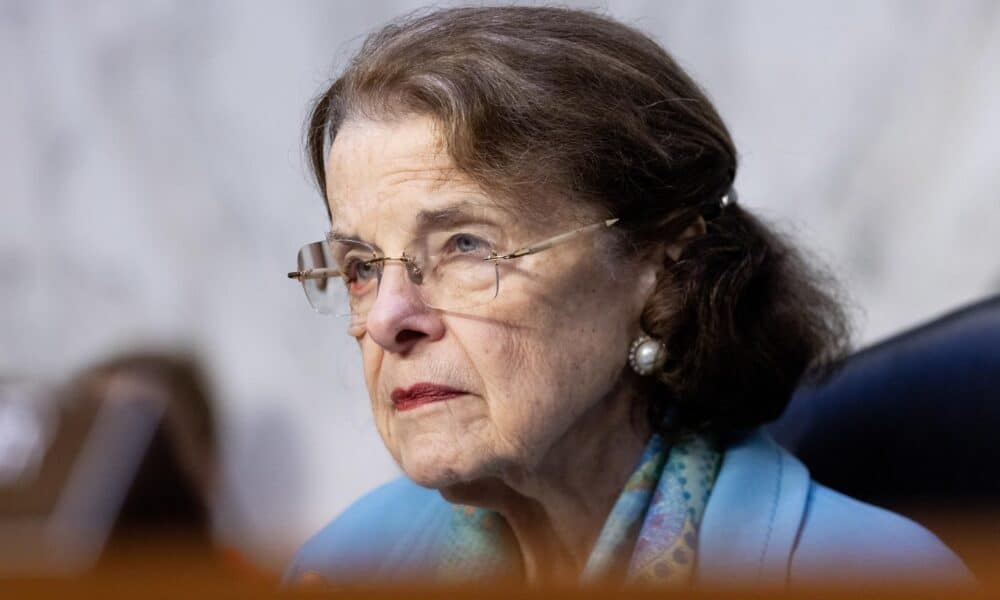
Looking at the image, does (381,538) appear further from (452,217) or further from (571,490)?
(452,217)

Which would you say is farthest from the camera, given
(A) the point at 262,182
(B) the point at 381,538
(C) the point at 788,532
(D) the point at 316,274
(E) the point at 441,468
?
(A) the point at 262,182

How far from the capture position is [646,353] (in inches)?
65.3

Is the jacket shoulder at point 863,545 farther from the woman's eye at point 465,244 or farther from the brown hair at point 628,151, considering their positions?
the woman's eye at point 465,244

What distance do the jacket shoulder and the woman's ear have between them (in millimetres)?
404

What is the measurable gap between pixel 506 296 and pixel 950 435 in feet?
2.69

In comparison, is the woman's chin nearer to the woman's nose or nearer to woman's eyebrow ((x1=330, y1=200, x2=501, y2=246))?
the woman's nose

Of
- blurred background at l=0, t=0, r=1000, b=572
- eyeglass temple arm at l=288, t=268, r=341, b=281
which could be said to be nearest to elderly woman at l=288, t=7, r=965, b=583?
eyeglass temple arm at l=288, t=268, r=341, b=281

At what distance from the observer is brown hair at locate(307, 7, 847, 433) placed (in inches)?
60.6

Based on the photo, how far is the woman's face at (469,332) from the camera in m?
1.52

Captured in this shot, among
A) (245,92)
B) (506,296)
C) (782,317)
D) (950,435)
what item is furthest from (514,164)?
(245,92)

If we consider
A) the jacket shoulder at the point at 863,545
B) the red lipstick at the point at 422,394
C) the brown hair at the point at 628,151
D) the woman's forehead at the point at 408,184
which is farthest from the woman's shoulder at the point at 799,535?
the woman's forehead at the point at 408,184

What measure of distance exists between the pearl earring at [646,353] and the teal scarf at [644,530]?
0.44 feet

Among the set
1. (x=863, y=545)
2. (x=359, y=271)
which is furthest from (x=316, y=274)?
(x=863, y=545)

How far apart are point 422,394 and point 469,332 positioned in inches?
3.9
